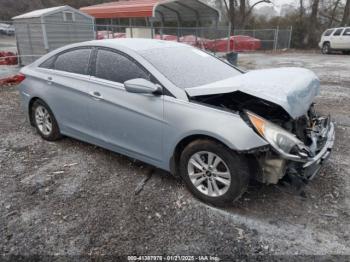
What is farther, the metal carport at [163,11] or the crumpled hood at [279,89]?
the metal carport at [163,11]

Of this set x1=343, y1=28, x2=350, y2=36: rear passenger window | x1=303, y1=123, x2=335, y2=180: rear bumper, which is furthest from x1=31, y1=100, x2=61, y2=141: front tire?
x1=343, y1=28, x2=350, y2=36: rear passenger window

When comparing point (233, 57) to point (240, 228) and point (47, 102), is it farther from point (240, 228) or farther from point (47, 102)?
point (240, 228)

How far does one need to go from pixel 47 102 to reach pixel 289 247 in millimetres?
3568

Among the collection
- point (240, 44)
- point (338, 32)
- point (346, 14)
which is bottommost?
point (240, 44)

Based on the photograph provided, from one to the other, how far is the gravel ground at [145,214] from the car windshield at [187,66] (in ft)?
3.91

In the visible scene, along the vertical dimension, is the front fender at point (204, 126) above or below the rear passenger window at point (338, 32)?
below

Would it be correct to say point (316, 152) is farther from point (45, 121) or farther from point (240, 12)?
point (240, 12)

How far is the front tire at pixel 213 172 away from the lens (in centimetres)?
271

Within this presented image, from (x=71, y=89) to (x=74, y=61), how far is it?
0.40 metres

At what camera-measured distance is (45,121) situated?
4.55 metres

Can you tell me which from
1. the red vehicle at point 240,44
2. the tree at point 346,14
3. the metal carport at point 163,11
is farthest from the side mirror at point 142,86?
the tree at point 346,14

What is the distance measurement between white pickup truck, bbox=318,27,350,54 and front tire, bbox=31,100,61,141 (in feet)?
65.3

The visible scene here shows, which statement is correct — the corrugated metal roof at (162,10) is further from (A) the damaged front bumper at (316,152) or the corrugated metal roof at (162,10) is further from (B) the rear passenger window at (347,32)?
(A) the damaged front bumper at (316,152)

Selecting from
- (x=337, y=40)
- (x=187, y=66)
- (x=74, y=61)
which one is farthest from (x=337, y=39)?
(x=74, y=61)
